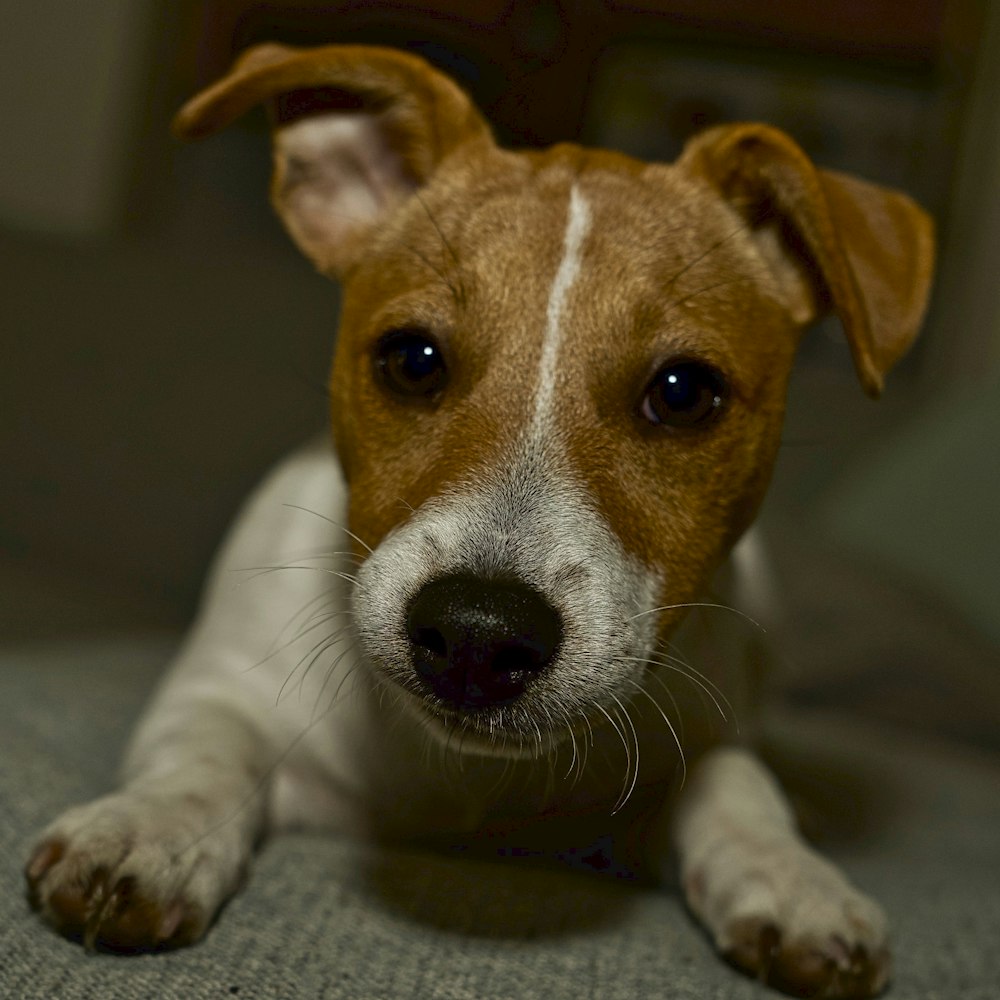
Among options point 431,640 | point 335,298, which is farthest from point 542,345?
point 335,298

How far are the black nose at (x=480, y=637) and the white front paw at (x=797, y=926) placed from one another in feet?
1.71

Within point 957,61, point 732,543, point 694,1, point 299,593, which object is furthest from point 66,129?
point 732,543

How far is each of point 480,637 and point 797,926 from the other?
65cm

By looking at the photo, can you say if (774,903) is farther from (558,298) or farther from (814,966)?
(558,298)

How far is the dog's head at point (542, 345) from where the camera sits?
→ 146 centimetres

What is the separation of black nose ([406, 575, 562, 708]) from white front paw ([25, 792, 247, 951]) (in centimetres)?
41

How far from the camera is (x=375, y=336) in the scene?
73.0 inches

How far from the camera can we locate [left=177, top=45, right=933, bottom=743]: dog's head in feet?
4.79

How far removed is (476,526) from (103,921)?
0.67 m

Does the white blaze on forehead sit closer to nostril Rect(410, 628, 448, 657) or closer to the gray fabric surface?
nostril Rect(410, 628, 448, 657)

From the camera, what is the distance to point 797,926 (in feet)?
5.26

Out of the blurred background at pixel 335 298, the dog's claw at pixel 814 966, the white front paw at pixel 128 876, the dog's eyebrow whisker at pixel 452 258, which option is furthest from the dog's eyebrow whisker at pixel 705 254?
the blurred background at pixel 335 298

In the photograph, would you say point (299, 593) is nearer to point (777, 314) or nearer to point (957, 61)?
point (777, 314)

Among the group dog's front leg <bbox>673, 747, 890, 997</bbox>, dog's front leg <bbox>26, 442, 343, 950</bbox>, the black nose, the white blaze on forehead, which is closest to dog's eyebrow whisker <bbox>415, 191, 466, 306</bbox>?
the white blaze on forehead
